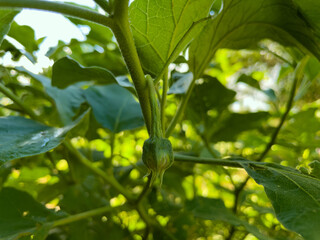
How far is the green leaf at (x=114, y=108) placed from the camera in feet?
1.75

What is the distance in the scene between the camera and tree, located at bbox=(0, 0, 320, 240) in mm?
304

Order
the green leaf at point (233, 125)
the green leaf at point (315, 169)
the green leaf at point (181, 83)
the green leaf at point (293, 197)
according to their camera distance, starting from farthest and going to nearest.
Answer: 1. the green leaf at point (233, 125)
2. the green leaf at point (181, 83)
3. the green leaf at point (315, 169)
4. the green leaf at point (293, 197)

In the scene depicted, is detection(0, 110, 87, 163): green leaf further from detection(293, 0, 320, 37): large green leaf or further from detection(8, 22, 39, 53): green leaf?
detection(293, 0, 320, 37): large green leaf

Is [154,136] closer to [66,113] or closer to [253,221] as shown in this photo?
[66,113]

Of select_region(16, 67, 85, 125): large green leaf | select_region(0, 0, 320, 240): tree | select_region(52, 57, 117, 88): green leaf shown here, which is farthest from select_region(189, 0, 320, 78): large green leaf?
select_region(16, 67, 85, 125): large green leaf

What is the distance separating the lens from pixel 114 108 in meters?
0.57

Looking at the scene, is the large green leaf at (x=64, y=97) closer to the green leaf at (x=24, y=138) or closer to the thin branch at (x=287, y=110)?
the green leaf at (x=24, y=138)

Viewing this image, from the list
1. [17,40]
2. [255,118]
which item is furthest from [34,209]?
[255,118]

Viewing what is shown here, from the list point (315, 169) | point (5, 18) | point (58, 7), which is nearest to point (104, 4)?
point (58, 7)

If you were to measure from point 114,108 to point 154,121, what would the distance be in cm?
29

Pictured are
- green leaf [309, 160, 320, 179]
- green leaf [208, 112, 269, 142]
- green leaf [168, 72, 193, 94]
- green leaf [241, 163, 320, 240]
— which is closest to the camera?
green leaf [241, 163, 320, 240]

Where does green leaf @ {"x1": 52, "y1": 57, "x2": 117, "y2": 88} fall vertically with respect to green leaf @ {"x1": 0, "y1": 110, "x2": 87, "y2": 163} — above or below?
above

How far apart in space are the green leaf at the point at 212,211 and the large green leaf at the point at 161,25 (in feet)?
0.67

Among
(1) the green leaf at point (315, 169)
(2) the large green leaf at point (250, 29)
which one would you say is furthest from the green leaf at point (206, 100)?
(1) the green leaf at point (315, 169)
